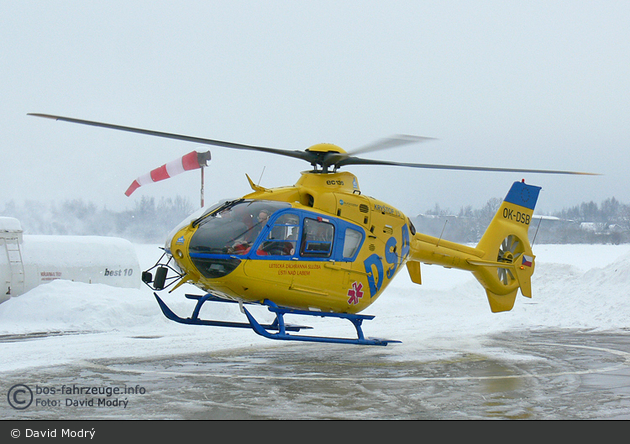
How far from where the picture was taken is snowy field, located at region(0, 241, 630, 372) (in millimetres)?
10977

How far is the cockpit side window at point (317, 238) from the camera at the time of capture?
31.9ft

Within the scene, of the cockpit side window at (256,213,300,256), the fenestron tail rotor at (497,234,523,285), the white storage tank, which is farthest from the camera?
the white storage tank

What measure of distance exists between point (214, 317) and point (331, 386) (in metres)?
8.41

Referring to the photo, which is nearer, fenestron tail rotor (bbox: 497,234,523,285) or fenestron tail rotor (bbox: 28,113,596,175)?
fenestron tail rotor (bbox: 28,113,596,175)

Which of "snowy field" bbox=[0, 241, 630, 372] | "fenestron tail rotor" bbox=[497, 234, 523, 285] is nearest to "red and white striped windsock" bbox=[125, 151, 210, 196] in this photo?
"snowy field" bbox=[0, 241, 630, 372]

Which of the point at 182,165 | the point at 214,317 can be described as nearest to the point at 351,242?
the point at 214,317

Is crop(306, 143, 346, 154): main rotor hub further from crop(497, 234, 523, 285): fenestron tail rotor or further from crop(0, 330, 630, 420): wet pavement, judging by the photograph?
crop(497, 234, 523, 285): fenestron tail rotor

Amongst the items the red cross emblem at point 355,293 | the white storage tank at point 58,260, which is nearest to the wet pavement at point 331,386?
the red cross emblem at point 355,293

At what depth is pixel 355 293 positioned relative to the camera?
416 inches

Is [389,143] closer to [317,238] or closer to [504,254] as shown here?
[317,238]

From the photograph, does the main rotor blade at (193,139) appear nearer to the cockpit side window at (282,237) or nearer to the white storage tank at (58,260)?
the cockpit side window at (282,237)

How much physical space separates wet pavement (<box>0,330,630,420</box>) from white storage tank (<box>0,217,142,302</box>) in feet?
26.8

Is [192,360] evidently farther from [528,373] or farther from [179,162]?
[179,162]
